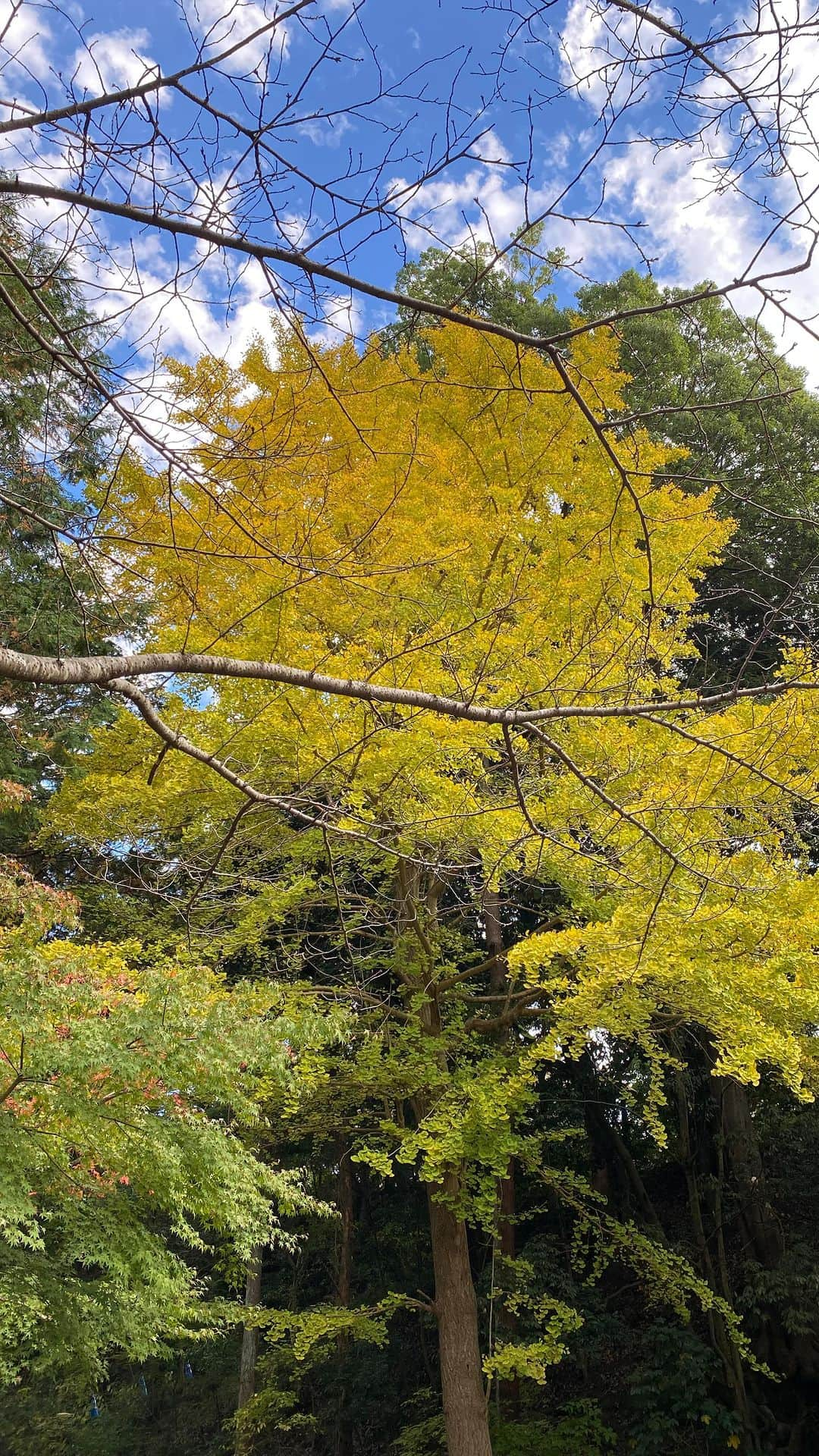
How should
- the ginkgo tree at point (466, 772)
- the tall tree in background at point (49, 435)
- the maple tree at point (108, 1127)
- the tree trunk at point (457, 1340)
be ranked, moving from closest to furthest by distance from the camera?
the tall tree in background at point (49, 435)
the ginkgo tree at point (466, 772)
the maple tree at point (108, 1127)
the tree trunk at point (457, 1340)

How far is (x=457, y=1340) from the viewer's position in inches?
256

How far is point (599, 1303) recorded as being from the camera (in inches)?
336

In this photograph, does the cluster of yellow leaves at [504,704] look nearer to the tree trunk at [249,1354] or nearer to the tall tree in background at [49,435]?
the tall tree in background at [49,435]

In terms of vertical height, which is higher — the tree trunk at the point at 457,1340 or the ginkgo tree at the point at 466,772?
the ginkgo tree at the point at 466,772

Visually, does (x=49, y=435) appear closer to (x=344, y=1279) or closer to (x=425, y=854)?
(x=425, y=854)

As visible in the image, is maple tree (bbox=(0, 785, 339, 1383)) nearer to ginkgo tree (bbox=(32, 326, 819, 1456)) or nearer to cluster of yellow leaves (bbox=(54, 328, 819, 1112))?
ginkgo tree (bbox=(32, 326, 819, 1456))

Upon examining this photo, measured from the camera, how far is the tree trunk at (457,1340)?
6258mm

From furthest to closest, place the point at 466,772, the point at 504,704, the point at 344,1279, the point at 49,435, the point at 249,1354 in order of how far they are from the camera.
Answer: the point at 344,1279 → the point at 249,1354 → the point at 466,772 → the point at 504,704 → the point at 49,435

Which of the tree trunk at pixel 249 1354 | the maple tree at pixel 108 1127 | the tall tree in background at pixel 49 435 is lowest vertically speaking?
the tree trunk at pixel 249 1354

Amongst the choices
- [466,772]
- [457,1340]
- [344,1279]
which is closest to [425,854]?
[466,772]

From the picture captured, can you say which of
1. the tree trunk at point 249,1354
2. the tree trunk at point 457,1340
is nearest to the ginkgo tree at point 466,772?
the tree trunk at point 457,1340

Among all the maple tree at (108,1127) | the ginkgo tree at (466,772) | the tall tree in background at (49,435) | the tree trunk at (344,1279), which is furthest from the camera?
the tree trunk at (344,1279)

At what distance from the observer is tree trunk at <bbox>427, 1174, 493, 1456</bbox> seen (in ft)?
20.5

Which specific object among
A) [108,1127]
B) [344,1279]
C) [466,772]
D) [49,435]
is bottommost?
[344,1279]
